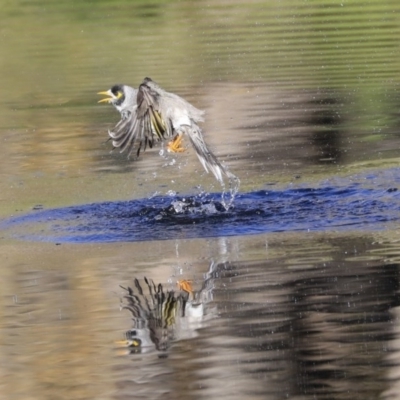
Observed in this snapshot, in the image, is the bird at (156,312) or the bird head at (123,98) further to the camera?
the bird head at (123,98)

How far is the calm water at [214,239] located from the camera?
7.05 metres

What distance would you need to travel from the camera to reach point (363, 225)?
10156 millimetres

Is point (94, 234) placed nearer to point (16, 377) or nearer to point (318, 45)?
point (16, 377)

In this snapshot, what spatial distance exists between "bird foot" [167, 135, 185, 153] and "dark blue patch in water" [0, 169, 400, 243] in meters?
0.62

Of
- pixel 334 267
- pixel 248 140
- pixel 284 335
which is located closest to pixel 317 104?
pixel 248 140

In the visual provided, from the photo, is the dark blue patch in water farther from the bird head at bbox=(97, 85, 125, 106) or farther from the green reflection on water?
the bird head at bbox=(97, 85, 125, 106)

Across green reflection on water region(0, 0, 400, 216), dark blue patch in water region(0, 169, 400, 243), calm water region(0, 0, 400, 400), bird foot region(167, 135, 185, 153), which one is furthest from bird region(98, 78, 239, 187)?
green reflection on water region(0, 0, 400, 216)

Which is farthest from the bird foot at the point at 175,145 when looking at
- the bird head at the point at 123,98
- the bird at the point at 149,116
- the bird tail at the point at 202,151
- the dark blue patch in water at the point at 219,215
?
the dark blue patch in water at the point at 219,215

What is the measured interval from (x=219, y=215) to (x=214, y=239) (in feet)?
2.90

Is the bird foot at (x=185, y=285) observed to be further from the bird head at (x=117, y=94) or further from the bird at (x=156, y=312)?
the bird head at (x=117, y=94)

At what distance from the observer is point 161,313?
8078 millimetres

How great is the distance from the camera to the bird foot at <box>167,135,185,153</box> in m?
10.4

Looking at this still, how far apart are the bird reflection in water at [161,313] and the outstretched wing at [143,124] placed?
1.95 meters

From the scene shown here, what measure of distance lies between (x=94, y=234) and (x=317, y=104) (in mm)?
7186
